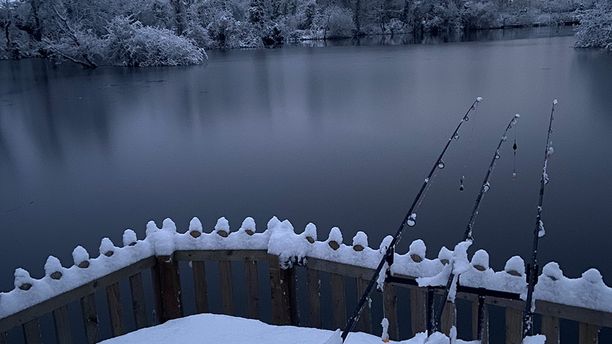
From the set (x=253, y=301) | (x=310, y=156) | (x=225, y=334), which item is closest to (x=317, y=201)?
(x=310, y=156)

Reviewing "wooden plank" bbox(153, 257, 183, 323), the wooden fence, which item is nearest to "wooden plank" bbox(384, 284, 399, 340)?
the wooden fence

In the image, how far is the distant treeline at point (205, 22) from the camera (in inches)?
884

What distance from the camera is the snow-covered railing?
2.20 metres

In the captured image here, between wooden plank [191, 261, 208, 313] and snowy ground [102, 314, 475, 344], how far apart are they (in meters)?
0.16

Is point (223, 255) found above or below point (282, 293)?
above

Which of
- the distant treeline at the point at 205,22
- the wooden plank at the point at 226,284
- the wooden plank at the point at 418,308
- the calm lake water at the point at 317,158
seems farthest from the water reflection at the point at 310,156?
the distant treeline at the point at 205,22

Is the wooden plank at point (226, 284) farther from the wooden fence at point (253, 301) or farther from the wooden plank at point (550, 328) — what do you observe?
the wooden plank at point (550, 328)

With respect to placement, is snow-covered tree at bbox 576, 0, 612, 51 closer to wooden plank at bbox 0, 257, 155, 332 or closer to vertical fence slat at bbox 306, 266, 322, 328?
vertical fence slat at bbox 306, 266, 322, 328

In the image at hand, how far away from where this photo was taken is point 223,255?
2.85 meters

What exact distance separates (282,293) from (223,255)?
1.24ft

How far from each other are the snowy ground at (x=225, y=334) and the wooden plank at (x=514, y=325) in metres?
0.61

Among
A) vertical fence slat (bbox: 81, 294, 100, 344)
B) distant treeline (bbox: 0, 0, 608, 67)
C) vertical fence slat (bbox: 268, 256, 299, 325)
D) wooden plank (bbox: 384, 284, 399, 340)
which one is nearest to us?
wooden plank (bbox: 384, 284, 399, 340)

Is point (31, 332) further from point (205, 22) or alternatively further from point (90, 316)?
point (205, 22)

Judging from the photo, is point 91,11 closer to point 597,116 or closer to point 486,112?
point 486,112
